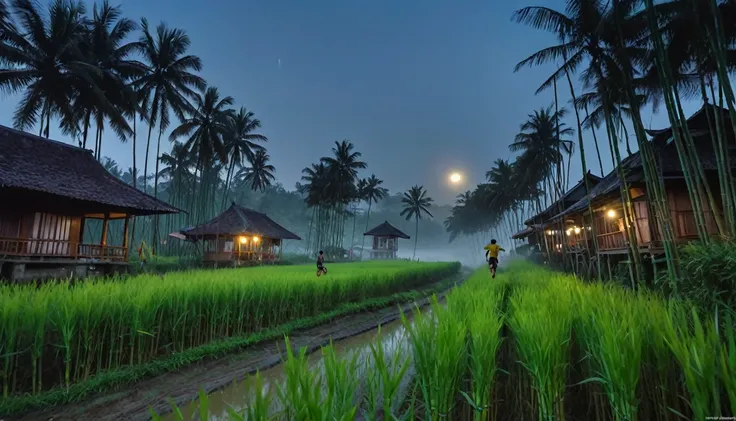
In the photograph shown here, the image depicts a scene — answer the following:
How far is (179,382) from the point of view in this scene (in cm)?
487

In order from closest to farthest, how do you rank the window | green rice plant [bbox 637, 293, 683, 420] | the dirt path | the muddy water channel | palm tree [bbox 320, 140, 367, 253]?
1. green rice plant [bbox 637, 293, 683, 420]
2. the muddy water channel
3. the dirt path
4. the window
5. palm tree [bbox 320, 140, 367, 253]

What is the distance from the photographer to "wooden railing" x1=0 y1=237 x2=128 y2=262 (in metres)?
11.7

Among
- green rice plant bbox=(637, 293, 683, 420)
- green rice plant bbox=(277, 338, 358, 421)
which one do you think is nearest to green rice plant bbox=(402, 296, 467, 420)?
green rice plant bbox=(277, 338, 358, 421)

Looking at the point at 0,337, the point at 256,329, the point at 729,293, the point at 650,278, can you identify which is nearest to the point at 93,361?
the point at 0,337

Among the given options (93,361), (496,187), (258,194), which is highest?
(258,194)

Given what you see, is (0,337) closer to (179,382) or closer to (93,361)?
(93,361)

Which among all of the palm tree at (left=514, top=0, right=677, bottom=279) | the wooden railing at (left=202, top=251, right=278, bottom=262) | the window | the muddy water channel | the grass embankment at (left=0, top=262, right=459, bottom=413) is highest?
the palm tree at (left=514, top=0, right=677, bottom=279)

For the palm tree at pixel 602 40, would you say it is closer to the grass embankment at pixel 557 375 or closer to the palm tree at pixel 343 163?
the grass embankment at pixel 557 375

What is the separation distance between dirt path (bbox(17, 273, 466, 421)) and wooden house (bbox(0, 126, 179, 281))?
9709mm

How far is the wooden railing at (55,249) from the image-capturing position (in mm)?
11703

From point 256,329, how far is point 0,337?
4013 millimetres

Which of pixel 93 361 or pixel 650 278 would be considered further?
pixel 650 278

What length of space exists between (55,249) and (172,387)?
45.5 feet

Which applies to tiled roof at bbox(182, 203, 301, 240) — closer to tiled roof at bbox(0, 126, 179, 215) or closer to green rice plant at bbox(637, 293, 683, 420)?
tiled roof at bbox(0, 126, 179, 215)
